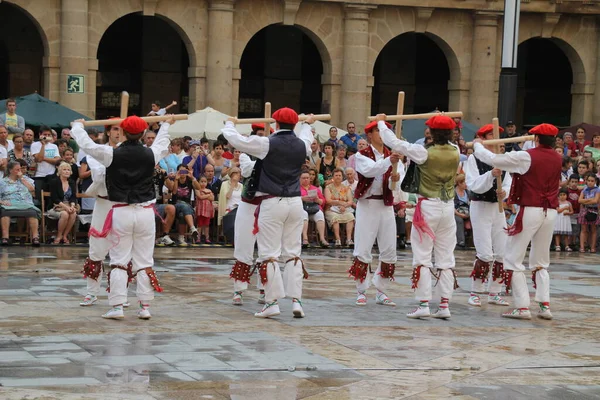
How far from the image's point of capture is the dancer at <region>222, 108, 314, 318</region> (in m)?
11.8

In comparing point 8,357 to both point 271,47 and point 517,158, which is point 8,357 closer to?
point 517,158

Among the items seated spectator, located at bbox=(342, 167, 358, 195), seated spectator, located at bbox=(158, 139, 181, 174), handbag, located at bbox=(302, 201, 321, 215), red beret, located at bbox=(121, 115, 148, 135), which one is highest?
red beret, located at bbox=(121, 115, 148, 135)

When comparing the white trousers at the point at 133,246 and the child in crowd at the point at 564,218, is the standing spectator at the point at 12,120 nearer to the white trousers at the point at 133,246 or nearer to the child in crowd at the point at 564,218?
the white trousers at the point at 133,246

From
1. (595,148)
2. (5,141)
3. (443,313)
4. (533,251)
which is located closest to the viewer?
(443,313)

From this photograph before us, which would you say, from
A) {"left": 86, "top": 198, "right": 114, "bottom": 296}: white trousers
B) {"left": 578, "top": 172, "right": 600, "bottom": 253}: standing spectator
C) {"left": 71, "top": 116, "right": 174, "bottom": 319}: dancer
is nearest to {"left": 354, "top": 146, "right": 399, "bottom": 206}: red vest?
{"left": 71, "top": 116, "right": 174, "bottom": 319}: dancer

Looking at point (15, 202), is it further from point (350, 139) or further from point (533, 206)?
point (533, 206)

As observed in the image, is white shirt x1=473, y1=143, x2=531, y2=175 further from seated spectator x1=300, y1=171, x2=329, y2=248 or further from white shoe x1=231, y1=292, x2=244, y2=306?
seated spectator x1=300, y1=171, x2=329, y2=248

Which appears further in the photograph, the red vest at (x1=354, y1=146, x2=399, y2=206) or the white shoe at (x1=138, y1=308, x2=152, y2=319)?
the red vest at (x1=354, y1=146, x2=399, y2=206)

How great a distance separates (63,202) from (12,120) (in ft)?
8.06

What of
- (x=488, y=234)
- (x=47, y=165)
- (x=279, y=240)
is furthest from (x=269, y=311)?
(x=47, y=165)

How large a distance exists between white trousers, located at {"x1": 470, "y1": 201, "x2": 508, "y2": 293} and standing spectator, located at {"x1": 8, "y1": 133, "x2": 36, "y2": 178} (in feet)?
26.2

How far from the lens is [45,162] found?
61.9 ft

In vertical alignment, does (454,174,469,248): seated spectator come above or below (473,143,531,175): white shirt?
below

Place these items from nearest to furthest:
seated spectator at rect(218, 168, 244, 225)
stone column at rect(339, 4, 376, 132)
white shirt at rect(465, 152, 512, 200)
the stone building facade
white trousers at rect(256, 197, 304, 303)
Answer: white trousers at rect(256, 197, 304, 303), white shirt at rect(465, 152, 512, 200), seated spectator at rect(218, 168, 244, 225), the stone building facade, stone column at rect(339, 4, 376, 132)
